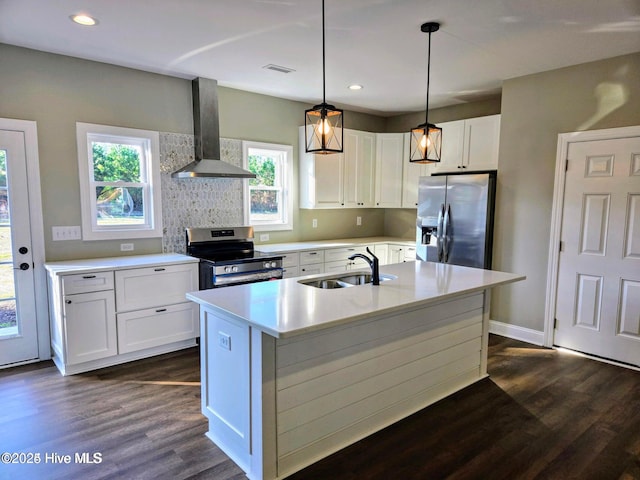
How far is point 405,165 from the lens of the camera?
5.53 m

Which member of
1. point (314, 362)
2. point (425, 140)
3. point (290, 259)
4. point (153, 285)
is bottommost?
point (314, 362)

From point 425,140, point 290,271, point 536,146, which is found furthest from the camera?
point 290,271

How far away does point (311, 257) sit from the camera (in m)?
4.73

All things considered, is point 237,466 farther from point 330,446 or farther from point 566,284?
point 566,284

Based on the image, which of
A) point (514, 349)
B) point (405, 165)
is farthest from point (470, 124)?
point (514, 349)

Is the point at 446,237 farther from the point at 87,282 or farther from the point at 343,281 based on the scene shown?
the point at 87,282

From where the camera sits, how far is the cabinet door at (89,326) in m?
3.20

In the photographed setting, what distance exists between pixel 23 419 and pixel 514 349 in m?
4.04

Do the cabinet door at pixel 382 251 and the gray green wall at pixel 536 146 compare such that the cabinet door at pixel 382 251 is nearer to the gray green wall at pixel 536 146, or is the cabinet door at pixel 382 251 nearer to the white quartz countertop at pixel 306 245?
the white quartz countertop at pixel 306 245

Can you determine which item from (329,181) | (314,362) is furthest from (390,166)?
(314,362)

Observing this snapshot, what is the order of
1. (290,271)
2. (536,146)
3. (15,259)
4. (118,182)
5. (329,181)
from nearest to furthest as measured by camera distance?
(15,259) → (118,182) → (536,146) → (290,271) → (329,181)

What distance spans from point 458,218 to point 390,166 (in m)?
1.58

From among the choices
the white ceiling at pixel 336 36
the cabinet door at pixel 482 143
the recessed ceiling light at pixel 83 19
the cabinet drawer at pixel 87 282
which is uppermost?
the white ceiling at pixel 336 36

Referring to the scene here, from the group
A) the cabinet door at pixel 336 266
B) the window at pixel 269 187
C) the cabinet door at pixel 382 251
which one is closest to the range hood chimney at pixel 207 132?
A: the window at pixel 269 187
